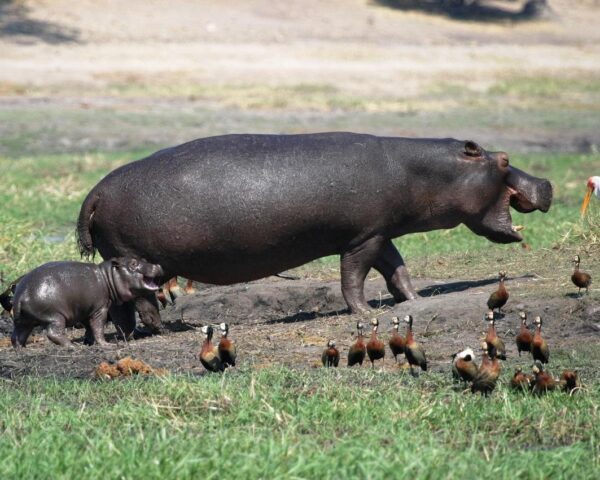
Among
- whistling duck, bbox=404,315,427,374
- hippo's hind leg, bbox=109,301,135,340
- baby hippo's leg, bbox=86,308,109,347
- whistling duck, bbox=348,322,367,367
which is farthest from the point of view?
hippo's hind leg, bbox=109,301,135,340

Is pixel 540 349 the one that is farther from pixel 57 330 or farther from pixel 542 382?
pixel 57 330

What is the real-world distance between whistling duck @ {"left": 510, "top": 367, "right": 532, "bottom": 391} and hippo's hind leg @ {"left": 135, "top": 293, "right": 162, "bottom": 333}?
346cm

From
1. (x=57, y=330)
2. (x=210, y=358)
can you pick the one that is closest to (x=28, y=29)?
(x=57, y=330)

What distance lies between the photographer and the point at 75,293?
29.9 ft

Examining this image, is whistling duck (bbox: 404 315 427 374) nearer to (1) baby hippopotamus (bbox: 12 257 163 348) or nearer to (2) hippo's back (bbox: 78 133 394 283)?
(2) hippo's back (bbox: 78 133 394 283)

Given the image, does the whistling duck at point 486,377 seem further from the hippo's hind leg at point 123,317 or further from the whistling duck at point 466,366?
the hippo's hind leg at point 123,317

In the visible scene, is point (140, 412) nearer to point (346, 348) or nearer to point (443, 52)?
point (346, 348)

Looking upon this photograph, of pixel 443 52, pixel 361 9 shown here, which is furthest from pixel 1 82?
pixel 361 9

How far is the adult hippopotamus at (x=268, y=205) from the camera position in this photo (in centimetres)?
954

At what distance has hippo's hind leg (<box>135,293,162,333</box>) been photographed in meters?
9.59

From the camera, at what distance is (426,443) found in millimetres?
6027

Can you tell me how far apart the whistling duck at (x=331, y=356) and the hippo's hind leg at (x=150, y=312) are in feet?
7.23

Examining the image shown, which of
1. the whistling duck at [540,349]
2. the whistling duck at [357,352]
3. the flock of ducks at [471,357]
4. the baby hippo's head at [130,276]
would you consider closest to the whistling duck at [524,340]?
the flock of ducks at [471,357]

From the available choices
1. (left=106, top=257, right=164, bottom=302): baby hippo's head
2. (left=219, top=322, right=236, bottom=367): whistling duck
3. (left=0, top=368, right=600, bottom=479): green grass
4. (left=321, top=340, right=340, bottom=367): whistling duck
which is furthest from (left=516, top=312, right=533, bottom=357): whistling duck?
(left=106, top=257, right=164, bottom=302): baby hippo's head
